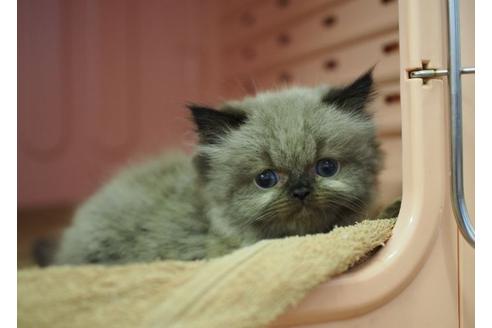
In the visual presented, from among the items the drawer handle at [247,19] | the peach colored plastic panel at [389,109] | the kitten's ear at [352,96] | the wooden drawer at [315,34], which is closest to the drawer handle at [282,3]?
the wooden drawer at [315,34]

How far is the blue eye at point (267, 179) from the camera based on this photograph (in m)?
1.20

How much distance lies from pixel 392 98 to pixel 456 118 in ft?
2.36

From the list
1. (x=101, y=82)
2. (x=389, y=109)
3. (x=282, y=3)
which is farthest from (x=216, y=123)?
(x=101, y=82)

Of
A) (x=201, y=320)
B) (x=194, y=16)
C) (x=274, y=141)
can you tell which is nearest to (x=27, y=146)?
(x=194, y=16)

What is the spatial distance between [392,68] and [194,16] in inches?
56.2

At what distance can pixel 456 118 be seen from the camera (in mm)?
1012

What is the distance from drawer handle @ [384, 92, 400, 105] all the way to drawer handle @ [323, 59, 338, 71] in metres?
0.31

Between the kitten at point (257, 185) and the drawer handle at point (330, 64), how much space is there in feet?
1.88

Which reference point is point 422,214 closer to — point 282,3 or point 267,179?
point 267,179

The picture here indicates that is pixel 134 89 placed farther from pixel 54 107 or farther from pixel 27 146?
pixel 27 146

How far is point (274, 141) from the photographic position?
1.20 meters

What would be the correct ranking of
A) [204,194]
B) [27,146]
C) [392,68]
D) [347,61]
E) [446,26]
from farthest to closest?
[27,146], [347,61], [392,68], [204,194], [446,26]

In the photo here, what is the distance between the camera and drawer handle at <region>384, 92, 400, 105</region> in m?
1.70

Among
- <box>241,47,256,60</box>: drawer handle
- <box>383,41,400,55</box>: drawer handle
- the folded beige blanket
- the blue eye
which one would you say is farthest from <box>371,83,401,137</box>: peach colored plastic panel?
<box>241,47,256,60</box>: drawer handle
